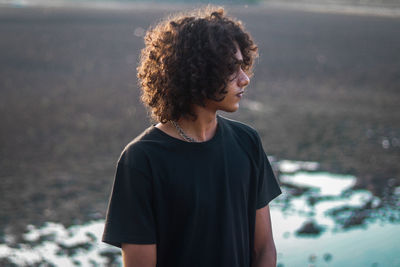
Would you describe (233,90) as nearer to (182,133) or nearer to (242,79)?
(242,79)

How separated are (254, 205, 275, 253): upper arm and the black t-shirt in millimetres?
125

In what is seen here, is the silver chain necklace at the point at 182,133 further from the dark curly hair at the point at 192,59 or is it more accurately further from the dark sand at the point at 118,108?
the dark sand at the point at 118,108

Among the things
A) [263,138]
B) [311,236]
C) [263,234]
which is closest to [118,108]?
[263,138]

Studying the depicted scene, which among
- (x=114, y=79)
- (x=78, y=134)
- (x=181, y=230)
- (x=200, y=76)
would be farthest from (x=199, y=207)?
(x=114, y=79)

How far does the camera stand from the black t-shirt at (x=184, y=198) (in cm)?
174

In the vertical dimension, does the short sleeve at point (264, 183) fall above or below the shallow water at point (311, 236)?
above

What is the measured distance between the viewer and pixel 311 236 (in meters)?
4.80

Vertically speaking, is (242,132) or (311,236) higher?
(242,132)

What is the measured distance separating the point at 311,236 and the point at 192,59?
3.35 metres

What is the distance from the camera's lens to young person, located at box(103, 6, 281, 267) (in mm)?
1744

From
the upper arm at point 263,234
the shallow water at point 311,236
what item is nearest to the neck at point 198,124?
the upper arm at point 263,234

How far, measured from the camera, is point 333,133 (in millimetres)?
8141

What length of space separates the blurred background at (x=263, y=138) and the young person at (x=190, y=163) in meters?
0.55

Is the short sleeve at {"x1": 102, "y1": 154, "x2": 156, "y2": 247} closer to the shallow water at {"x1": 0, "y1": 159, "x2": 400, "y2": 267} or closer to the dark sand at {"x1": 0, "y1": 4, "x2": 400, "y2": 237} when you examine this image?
the shallow water at {"x1": 0, "y1": 159, "x2": 400, "y2": 267}
